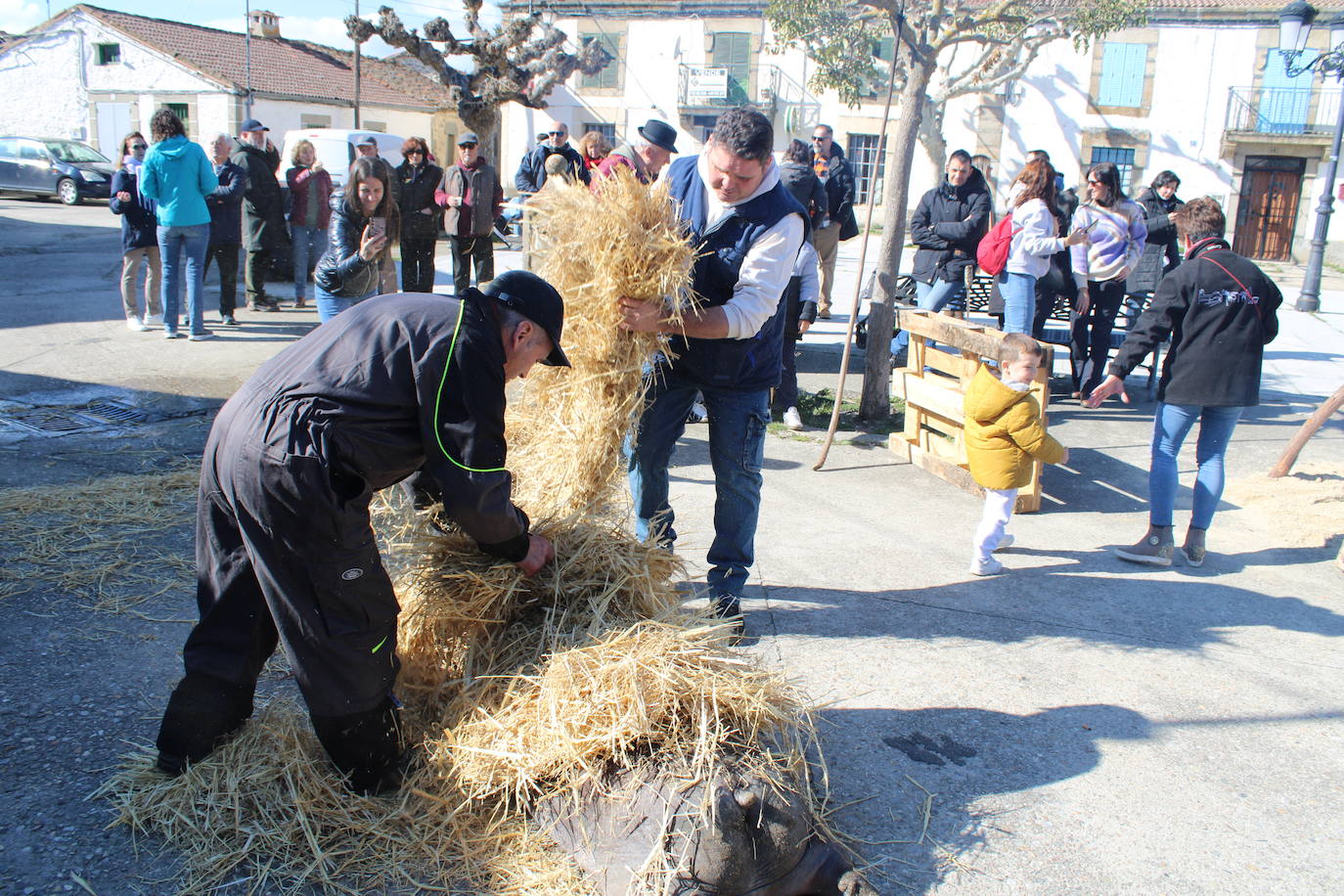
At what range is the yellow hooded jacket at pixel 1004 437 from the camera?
195 inches

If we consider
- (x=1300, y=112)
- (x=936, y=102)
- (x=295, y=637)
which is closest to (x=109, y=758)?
A: (x=295, y=637)

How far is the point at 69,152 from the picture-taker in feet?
88.7

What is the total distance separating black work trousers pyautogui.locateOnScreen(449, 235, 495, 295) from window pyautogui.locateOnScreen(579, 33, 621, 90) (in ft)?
109

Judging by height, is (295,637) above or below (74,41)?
below

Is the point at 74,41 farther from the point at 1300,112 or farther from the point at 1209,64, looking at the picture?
the point at 1300,112

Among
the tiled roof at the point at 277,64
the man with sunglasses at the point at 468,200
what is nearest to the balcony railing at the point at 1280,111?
the tiled roof at the point at 277,64

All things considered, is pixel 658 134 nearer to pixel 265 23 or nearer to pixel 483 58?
pixel 483 58

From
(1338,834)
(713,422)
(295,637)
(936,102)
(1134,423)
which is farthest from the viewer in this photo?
(936,102)

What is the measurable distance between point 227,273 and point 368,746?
8.40 metres

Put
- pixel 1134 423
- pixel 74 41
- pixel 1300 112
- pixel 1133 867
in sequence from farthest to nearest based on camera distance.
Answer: pixel 74 41
pixel 1300 112
pixel 1134 423
pixel 1133 867

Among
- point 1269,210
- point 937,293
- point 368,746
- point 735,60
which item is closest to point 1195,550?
point 937,293

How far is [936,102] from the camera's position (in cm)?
2884

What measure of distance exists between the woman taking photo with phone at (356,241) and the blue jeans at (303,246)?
16.6 feet

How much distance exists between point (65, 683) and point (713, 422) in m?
2.48
